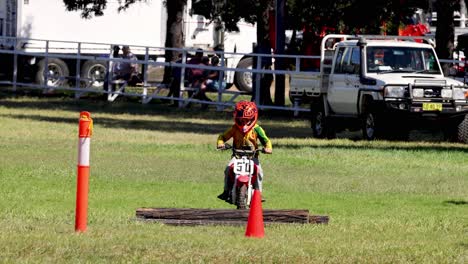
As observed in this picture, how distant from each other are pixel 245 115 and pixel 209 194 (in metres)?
3.46

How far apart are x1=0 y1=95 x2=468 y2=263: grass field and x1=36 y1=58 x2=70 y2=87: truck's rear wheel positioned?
11534 mm

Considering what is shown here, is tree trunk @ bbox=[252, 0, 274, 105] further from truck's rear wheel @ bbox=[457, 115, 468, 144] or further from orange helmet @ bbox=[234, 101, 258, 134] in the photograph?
orange helmet @ bbox=[234, 101, 258, 134]

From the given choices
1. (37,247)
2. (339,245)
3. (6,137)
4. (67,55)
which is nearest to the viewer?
(37,247)

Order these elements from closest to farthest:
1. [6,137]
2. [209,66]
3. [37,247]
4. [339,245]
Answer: [37,247]
[339,245]
[6,137]
[209,66]

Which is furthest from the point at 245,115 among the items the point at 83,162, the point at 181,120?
the point at 181,120

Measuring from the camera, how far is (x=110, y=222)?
12.5 metres

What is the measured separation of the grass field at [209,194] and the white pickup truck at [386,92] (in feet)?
1.73

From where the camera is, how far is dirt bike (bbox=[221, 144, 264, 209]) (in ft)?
42.5

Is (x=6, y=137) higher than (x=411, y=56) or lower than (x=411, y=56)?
lower

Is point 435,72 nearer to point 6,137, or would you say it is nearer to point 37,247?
point 6,137

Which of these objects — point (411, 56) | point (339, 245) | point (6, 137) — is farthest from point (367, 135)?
point (339, 245)

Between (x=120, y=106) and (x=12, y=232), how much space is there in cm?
2676

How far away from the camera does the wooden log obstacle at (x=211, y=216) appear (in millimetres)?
12125

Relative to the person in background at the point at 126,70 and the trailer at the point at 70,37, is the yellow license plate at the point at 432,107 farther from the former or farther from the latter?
the person in background at the point at 126,70
